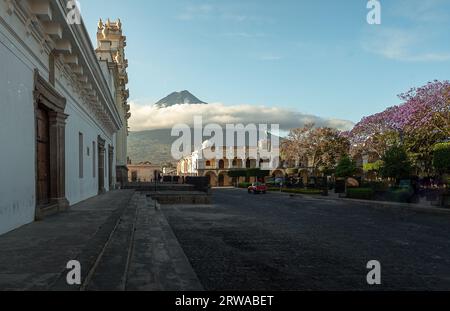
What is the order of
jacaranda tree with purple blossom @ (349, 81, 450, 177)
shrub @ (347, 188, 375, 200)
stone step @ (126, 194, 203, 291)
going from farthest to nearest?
1. jacaranda tree with purple blossom @ (349, 81, 450, 177)
2. shrub @ (347, 188, 375, 200)
3. stone step @ (126, 194, 203, 291)

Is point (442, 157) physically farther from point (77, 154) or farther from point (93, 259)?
point (93, 259)

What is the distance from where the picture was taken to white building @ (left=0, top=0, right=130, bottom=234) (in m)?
6.70

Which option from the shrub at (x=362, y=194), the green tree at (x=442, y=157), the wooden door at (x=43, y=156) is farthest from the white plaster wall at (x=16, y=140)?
the shrub at (x=362, y=194)

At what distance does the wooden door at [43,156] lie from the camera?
9.12 meters

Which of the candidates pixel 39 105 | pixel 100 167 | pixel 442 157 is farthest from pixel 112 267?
pixel 442 157

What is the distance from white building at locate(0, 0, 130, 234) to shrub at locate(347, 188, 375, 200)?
17276 mm

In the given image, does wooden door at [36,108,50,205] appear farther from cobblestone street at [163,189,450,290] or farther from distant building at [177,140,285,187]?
distant building at [177,140,285,187]

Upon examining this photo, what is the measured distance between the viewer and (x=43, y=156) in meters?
9.71

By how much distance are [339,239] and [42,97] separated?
7.37m

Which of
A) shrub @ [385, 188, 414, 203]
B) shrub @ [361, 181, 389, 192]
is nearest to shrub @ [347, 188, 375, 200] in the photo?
shrub @ [361, 181, 389, 192]

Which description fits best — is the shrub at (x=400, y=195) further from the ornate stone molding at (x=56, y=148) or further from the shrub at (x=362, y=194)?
the ornate stone molding at (x=56, y=148)

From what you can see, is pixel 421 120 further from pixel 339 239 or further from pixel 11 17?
pixel 11 17

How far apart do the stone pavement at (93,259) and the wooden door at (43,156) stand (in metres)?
1.72
